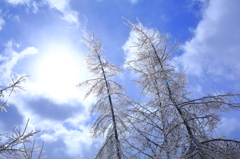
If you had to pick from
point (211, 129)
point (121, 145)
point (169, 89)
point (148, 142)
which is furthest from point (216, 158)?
point (121, 145)

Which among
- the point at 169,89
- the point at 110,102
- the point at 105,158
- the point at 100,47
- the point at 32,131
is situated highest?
the point at 100,47

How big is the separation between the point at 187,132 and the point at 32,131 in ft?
15.4

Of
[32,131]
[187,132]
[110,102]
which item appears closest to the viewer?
[32,131]

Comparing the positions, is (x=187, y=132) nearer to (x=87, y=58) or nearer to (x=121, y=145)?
(x=121, y=145)

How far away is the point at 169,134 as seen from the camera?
5.26m

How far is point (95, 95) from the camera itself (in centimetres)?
911

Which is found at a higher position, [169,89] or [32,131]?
[169,89]

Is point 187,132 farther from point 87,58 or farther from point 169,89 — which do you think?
A: point 87,58

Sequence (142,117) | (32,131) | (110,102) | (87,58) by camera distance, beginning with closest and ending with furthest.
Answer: (32,131)
(142,117)
(110,102)
(87,58)

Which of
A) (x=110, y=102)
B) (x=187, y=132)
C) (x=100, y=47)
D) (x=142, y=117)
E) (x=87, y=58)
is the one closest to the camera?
(x=187, y=132)

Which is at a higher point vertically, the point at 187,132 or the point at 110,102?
the point at 110,102

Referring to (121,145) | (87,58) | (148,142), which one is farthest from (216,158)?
(87,58)

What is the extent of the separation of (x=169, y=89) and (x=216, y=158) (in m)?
2.89

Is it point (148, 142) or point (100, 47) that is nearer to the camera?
point (148, 142)
